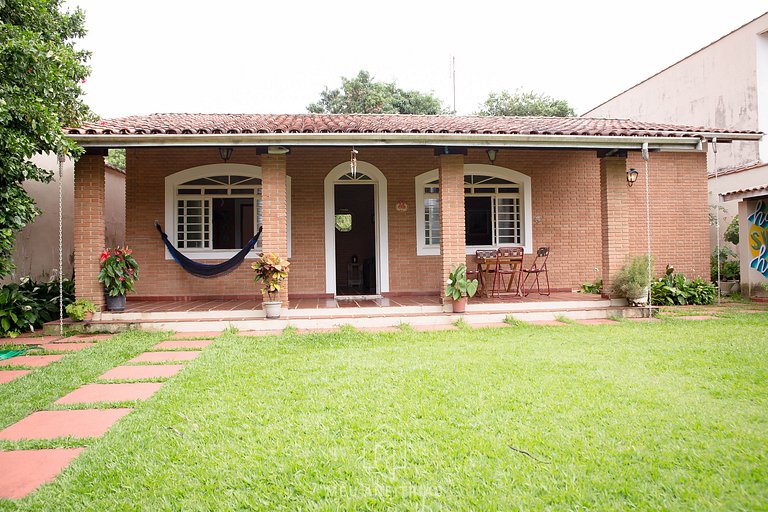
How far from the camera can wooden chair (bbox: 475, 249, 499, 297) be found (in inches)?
299

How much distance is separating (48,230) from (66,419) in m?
6.36

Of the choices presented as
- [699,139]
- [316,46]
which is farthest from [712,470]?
[316,46]

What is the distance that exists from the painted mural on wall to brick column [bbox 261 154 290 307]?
8785 mm

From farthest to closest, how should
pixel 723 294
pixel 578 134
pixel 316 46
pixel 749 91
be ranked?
pixel 316 46 < pixel 749 91 < pixel 723 294 < pixel 578 134

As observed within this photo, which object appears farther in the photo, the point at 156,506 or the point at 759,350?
the point at 759,350

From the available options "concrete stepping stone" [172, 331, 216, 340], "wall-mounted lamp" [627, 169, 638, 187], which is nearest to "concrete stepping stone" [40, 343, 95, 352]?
"concrete stepping stone" [172, 331, 216, 340]

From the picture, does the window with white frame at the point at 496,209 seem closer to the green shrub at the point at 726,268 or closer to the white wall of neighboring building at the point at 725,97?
the green shrub at the point at 726,268

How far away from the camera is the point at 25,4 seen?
208 inches

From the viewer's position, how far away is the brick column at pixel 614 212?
723cm

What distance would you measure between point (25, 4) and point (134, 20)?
9.67 meters

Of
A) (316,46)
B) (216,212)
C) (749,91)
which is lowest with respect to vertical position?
(216,212)

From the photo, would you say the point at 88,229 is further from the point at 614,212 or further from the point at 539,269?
the point at 614,212

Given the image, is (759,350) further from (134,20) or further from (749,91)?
(134,20)

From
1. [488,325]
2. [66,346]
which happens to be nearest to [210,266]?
[66,346]
